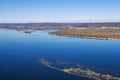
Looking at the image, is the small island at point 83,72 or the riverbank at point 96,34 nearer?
the small island at point 83,72

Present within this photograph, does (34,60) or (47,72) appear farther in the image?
(34,60)

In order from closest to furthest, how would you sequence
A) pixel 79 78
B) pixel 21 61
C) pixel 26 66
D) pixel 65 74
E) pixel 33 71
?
pixel 79 78 < pixel 65 74 < pixel 33 71 < pixel 26 66 < pixel 21 61

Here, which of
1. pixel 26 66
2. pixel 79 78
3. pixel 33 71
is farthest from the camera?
pixel 26 66

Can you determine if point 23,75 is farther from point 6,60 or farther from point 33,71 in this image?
point 6,60

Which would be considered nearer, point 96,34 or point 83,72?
point 83,72

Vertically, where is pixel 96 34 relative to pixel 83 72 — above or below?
below

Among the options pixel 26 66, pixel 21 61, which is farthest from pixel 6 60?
pixel 26 66

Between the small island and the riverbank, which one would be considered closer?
the small island

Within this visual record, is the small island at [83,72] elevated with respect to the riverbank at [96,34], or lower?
elevated

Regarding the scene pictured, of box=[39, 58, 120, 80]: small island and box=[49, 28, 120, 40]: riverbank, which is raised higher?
box=[39, 58, 120, 80]: small island

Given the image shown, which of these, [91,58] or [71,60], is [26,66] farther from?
[91,58]

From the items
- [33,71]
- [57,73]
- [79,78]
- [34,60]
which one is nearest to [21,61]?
A: [34,60]
